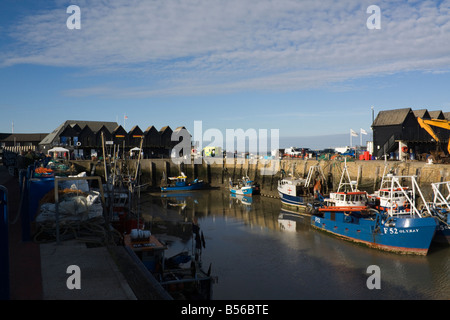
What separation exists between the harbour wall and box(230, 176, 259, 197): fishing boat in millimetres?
1476

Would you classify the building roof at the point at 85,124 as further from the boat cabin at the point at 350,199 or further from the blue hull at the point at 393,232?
the blue hull at the point at 393,232

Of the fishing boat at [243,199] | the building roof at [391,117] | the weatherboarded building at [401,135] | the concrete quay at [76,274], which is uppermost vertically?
the building roof at [391,117]

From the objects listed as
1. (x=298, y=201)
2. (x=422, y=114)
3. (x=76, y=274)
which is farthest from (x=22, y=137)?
(x=76, y=274)

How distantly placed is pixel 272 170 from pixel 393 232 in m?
31.3

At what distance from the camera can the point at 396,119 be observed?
5000 centimetres

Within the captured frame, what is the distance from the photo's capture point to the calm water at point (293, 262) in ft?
56.7

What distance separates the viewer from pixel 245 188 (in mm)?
51156

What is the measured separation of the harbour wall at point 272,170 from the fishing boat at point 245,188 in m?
1.48

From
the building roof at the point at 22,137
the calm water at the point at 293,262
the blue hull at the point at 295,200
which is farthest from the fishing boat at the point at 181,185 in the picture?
the building roof at the point at 22,137

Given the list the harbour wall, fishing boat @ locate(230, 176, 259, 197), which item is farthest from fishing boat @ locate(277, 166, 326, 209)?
fishing boat @ locate(230, 176, 259, 197)

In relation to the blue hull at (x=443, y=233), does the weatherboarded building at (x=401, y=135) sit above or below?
above

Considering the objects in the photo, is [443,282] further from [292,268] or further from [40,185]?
[40,185]

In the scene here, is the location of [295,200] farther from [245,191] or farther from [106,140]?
[106,140]
